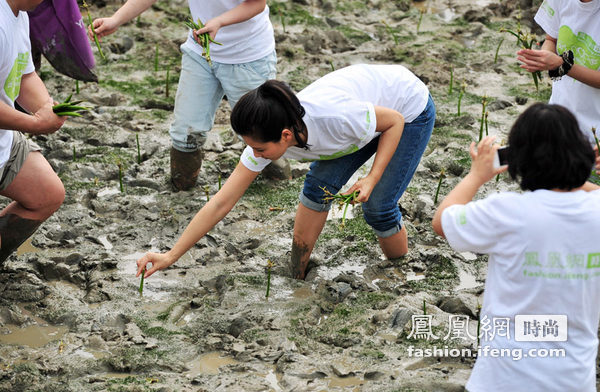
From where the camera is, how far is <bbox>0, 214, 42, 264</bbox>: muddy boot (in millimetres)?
4035

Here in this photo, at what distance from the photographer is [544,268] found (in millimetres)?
2354

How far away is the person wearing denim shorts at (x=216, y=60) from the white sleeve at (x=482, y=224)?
246 cm

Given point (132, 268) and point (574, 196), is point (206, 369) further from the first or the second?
point (574, 196)

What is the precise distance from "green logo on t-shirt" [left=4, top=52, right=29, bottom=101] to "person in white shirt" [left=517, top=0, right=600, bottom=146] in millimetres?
2287

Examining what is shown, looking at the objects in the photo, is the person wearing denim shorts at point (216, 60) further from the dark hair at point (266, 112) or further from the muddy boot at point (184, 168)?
the dark hair at point (266, 112)

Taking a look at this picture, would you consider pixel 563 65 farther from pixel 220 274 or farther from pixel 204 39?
pixel 220 274

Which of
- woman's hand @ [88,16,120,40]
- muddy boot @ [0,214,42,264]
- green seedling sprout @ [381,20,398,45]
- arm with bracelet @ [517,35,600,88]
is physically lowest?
green seedling sprout @ [381,20,398,45]

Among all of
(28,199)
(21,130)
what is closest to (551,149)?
(21,130)

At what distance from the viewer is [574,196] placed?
237 centimetres

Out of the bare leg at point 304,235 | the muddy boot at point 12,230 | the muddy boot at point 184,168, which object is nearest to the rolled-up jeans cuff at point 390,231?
the bare leg at point 304,235

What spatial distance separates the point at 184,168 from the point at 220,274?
1.09 meters

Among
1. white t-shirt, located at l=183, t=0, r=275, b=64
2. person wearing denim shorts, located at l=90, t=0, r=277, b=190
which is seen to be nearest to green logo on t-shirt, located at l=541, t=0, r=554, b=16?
person wearing denim shorts, located at l=90, t=0, r=277, b=190

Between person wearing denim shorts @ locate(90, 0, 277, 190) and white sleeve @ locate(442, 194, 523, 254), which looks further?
person wearing denim shorts @ locate(90, 0, 277, 190)

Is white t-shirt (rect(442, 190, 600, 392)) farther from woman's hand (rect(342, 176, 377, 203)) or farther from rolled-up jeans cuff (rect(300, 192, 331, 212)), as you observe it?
rolled-up jeans cuff (rect(300, 192, 331, 212))
